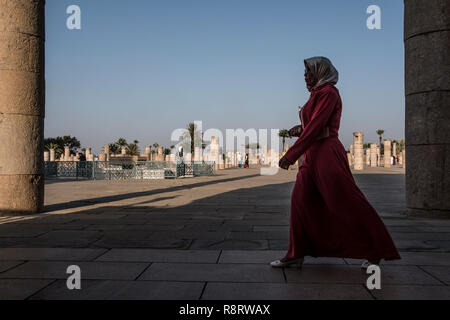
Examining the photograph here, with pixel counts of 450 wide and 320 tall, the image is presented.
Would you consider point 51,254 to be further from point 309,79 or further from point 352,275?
point 309,79

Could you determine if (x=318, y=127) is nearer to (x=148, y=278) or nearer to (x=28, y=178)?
(x=148, y=278)

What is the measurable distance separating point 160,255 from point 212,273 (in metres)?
0.90

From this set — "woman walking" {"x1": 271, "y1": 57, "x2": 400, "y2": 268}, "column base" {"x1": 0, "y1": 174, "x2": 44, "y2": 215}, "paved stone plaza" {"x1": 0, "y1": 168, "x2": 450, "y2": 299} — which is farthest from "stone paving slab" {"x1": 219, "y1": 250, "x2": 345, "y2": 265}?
"column base" {"x1": 0, "y1": 174, "x2": 44, "y2": 215}

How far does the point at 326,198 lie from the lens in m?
3.53

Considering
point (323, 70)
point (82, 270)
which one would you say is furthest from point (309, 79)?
point (82, 270)

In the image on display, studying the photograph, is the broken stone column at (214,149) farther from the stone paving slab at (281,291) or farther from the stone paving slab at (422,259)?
the stone paving slab at (281,291)

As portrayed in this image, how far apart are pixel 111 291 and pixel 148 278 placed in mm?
401

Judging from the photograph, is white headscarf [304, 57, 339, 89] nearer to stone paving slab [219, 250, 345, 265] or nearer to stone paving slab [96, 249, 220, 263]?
stone paving slab [219, 250, 345, 265]

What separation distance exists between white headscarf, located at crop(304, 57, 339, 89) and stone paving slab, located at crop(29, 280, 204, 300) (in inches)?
81.5

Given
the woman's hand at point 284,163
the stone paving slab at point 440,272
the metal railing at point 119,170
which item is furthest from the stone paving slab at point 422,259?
the metal railing at point 119,170

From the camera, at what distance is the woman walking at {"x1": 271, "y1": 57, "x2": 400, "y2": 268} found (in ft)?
11.3

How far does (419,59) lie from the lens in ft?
23.4

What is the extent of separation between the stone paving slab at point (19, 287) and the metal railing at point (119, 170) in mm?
18511
